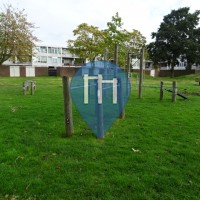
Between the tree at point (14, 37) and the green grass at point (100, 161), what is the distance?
2154cm

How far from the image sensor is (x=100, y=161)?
434cm

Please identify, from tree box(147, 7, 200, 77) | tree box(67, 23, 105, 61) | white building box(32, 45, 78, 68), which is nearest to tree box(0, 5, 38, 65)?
tree box(67, 23, 105, 61)

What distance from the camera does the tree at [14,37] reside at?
26.8 m

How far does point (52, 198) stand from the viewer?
10.4 ft

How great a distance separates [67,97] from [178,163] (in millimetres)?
2614

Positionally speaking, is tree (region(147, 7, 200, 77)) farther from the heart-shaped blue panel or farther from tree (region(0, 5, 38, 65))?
the heart-shaped blue panel

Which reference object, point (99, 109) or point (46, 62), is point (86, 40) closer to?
point (46, 62)

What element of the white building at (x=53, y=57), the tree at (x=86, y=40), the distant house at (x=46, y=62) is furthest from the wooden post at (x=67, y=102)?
the white building at (x=53, y=57)

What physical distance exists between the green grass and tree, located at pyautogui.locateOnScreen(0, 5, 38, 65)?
2154 cm

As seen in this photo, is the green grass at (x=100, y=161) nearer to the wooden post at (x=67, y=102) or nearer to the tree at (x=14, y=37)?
the wooden post at (x=67, y=102)

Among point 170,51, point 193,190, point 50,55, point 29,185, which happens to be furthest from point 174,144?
point 50,55

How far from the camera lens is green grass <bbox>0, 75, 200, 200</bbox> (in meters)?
3.38

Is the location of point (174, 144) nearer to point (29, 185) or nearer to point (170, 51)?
point (29, 185)

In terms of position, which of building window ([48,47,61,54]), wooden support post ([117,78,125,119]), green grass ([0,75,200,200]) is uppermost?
building window ([48,47,61,54])
